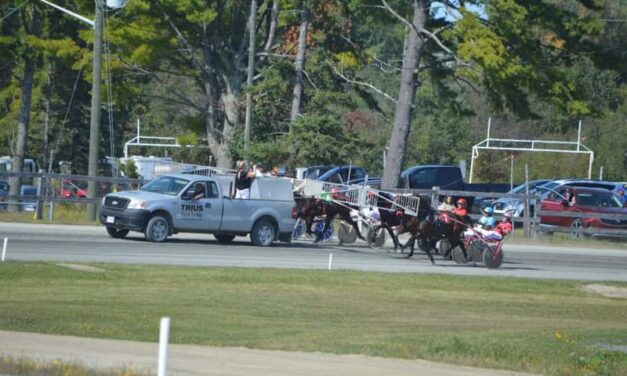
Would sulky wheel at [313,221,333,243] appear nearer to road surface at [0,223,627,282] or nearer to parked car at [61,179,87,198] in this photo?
road surface at [0,223,627,282]

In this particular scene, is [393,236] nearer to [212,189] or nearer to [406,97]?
[212,189]

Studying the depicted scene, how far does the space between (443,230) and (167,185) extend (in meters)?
7.37

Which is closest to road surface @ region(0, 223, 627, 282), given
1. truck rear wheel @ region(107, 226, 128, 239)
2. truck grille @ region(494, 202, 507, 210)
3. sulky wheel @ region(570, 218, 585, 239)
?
truck rear wheel @ region(107, 226, 128, 239)

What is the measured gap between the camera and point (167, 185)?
31.2 m

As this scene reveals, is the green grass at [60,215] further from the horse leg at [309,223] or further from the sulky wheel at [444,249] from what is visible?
the sulky wheel at [444,249]

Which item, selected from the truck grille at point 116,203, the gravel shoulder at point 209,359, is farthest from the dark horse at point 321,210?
the gravel shoulder at point 209,359

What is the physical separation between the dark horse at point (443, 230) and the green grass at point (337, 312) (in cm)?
256

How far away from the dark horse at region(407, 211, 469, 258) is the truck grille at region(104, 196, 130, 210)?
7.29m

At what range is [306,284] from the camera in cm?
2322

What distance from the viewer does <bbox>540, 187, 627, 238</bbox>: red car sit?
137ft

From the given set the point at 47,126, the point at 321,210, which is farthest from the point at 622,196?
the point at 47,126

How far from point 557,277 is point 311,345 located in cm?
1412

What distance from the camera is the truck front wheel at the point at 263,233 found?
3161 centimetres

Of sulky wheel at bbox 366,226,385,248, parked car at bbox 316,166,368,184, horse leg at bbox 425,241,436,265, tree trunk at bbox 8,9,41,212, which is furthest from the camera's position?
tree trunk at bbox 8,9,41,212
